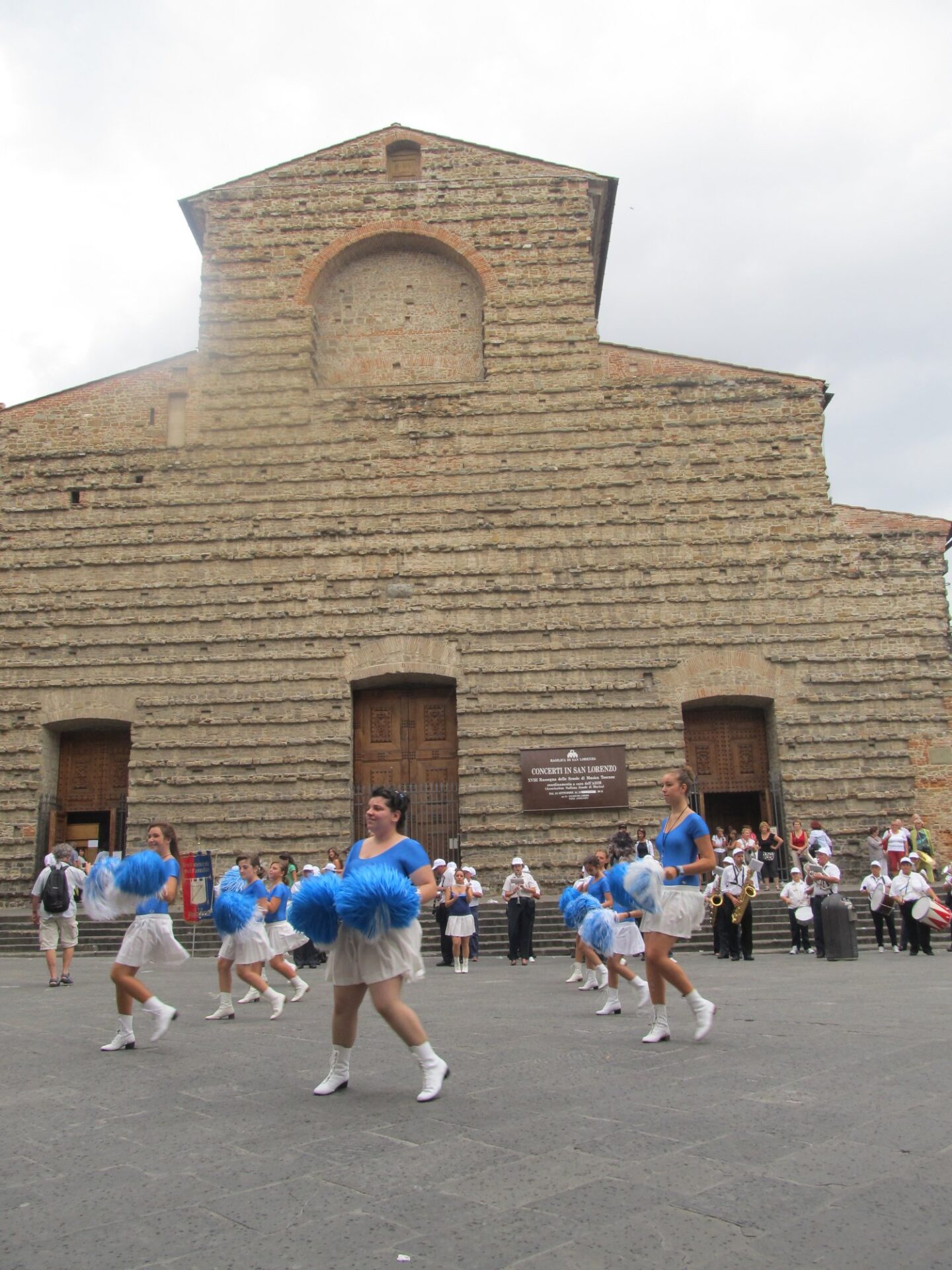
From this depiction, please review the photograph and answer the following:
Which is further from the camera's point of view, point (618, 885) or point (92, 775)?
point (92, 775)

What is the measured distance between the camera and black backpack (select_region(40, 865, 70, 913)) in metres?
11.6

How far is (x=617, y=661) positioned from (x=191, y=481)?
832 centimetres

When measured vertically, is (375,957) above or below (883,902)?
above

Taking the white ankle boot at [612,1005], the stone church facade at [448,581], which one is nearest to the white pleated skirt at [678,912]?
the white ankle boot at [612,1005]

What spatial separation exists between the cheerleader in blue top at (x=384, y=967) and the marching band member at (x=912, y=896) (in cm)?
995

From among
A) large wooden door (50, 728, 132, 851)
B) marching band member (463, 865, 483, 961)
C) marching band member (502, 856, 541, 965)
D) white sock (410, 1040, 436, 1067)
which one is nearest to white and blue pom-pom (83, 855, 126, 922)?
white sock (410, 1040, 436, 1067)

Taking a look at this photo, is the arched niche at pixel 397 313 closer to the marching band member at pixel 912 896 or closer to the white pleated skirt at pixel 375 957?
the marching band member at pixel 912 896

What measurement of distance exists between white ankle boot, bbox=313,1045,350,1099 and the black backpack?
24.4 feet

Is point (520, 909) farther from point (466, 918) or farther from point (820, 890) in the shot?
point (820, 890)

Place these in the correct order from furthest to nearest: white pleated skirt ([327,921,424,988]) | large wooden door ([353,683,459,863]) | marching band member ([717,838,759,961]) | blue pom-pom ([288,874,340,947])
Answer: large wooden door ([353,683,459,863])
marching band member ([717,838,759,961])
blue pom-pom ([288,874,340,947])
white pleated skirt ([327,921,424,988])

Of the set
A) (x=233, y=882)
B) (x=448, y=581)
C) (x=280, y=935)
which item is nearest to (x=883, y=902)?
(x=280, y=935)

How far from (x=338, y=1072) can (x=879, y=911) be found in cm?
1107

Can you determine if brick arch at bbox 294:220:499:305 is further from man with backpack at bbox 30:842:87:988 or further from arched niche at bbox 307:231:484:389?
man with backpack at bbox 30:842:87:988

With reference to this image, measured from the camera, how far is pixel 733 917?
13.8 meters
